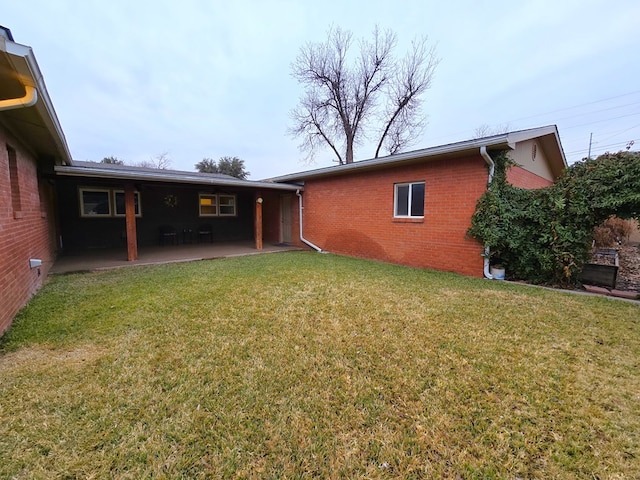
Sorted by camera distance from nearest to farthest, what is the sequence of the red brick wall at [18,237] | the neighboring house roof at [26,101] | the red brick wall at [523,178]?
the neighboring house roof at [26,101] → the red brick wall at [18,237] → the red brick wall at [523,178]

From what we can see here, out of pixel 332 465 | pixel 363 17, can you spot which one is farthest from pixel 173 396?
pixel 363 17

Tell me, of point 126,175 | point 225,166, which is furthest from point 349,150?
point 126,175

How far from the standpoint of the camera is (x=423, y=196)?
706 cm

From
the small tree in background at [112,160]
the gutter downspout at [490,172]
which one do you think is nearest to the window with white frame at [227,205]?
the gutter downspout at [490,172]

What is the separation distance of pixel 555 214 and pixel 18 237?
8.88 metres

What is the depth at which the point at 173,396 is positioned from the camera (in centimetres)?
214

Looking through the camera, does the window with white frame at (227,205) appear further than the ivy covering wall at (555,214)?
Yes

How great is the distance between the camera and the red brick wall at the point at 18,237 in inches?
129

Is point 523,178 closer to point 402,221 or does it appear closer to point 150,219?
point 402,221

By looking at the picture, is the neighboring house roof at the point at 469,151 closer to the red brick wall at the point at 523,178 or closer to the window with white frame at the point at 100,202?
the red brick wall at the point at 523,178

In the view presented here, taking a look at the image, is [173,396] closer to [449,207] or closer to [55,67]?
[449,207]

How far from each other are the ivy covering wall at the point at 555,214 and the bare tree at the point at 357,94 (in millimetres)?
15001

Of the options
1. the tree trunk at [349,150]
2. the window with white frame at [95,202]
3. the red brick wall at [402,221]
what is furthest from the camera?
the tree trunk at [349,150]

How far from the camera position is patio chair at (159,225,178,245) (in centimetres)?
1091
